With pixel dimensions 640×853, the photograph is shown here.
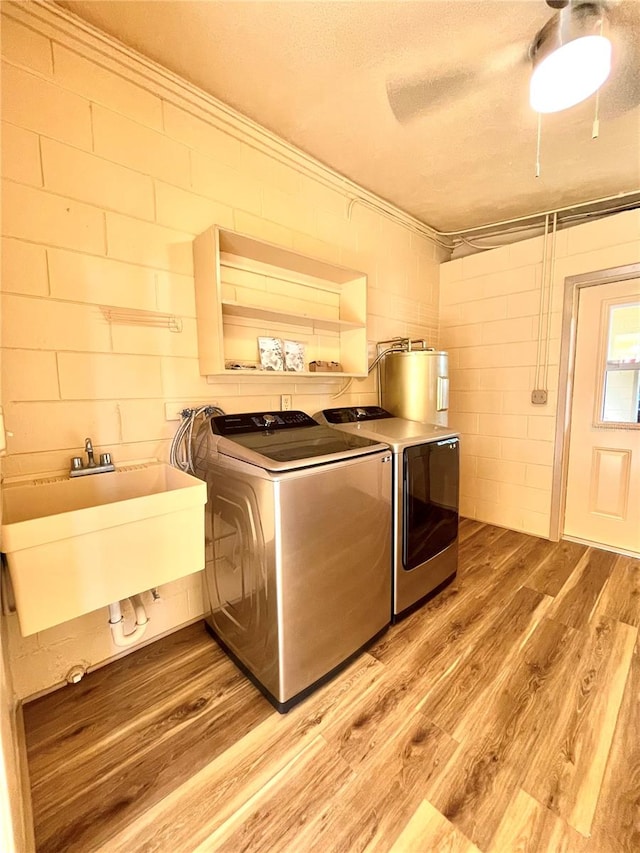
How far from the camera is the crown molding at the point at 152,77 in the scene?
127cm

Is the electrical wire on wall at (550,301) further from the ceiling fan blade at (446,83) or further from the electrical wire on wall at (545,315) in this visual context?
the ceiling fan blade at (446,83)

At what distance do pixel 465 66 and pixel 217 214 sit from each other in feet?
4.11

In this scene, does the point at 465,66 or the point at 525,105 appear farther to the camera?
the point at 525,105

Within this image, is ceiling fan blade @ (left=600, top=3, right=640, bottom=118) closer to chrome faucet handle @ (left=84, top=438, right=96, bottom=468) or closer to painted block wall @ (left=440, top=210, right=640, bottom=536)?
painted block wall @ (left=440, top=210, right=640, bottom=536)

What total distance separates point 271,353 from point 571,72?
63.2 inches

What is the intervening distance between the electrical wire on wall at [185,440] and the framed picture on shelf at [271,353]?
411mm

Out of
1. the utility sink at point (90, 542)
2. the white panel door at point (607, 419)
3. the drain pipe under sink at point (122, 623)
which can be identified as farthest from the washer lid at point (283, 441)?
the white panel door at point (607, 419)

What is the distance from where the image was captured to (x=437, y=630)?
179 cm

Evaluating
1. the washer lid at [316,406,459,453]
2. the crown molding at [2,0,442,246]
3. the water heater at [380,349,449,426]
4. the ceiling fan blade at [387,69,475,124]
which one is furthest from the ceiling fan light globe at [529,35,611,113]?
the washer lid at [316,406,459,453]

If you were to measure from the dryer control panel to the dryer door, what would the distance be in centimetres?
62

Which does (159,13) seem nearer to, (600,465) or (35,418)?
(35,418)

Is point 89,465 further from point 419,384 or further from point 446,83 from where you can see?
point 446,83

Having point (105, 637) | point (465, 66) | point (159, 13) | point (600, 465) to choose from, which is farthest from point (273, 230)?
point (600, 465)

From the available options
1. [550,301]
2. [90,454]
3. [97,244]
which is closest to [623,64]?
[550,301]
